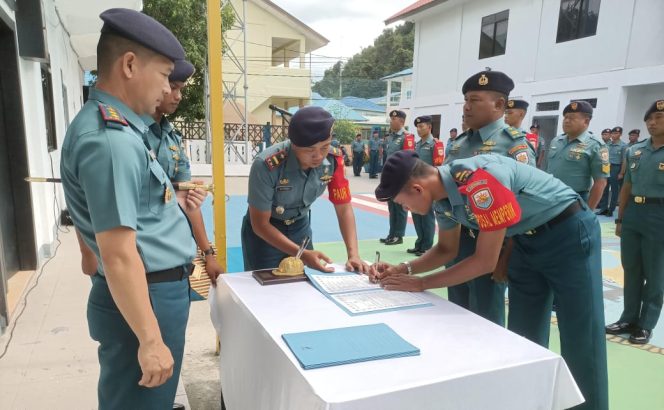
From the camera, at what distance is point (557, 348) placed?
2.80 metres

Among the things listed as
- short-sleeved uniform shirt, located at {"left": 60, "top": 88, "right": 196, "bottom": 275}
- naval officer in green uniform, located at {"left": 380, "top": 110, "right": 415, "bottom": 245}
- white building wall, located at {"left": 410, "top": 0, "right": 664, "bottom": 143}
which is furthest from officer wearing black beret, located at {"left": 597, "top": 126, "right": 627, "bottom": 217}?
short-sleeved uniform shirt, located at {"left": 60, "top": 88, "right": 196, "bottom": 275}

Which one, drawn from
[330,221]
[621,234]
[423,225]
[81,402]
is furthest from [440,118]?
[81,402]

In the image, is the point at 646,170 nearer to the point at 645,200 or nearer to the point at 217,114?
the point at 645,200

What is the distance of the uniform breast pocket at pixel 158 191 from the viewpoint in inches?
45.1

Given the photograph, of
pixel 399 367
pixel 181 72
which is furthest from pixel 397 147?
pixel 399 367

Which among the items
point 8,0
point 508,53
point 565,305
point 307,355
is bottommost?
point 565,305

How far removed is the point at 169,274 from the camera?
1.26 m

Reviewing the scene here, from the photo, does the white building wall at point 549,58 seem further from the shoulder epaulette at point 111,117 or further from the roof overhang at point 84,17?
the shoulder epaulette at point 111,117

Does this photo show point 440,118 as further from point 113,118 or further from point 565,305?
point 113,118

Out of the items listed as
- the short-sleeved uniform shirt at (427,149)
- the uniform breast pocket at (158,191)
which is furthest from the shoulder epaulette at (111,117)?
the short-sleeved uniform shirt at (427,149)

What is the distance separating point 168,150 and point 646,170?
317 centimetres

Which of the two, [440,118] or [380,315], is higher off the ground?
[440,118]

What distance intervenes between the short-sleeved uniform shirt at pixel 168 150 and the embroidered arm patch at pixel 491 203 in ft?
4.55

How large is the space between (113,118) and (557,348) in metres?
2.92
